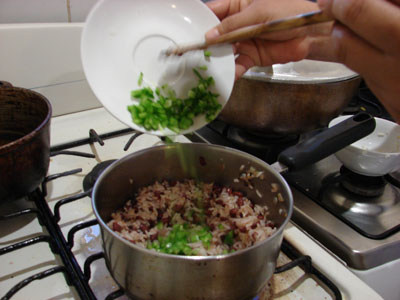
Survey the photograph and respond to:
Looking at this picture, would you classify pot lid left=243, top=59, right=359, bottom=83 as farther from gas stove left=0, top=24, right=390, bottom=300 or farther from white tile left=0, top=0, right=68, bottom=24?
white tile left=0, top=0, right=68, bottom=24

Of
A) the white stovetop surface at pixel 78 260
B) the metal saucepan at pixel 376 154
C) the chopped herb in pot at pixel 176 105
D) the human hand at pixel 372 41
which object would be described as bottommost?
the white stovetop surface at pixel 78 260

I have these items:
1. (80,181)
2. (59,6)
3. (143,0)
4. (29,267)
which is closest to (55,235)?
(29,267)

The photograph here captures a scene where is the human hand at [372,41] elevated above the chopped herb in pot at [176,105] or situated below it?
above

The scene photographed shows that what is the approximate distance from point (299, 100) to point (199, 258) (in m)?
0.53

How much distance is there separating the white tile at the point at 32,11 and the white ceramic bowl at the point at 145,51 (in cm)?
54

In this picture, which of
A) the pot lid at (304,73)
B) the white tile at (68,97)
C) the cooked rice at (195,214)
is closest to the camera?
the cooked rice at (195,214)

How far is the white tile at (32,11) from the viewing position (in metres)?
1.06

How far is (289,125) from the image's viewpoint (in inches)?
35.5

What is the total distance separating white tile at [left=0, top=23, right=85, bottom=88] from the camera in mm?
1042

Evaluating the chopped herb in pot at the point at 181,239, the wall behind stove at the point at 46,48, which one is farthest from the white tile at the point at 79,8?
the chopped herb in pot at the point at 181,239

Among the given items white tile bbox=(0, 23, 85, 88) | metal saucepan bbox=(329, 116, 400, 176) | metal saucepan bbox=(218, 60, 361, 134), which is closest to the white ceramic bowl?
metal saucepan bbox=(218, 60, 361, 134)

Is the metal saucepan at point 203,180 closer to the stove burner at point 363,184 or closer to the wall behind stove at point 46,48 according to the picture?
the stove burner at point 363,184

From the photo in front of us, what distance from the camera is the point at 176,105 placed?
2.49ft

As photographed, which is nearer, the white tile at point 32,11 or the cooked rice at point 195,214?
the cooked rice at point 195,214
